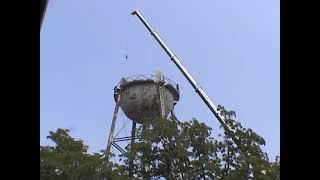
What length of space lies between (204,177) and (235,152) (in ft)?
4.45

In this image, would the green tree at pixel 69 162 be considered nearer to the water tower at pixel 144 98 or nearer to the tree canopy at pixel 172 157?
the tree canopy at pixel 172 157

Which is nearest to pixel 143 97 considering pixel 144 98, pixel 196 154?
pixel 144 98

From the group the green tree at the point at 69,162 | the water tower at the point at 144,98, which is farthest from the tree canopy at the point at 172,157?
the water tower at the point at 144,98

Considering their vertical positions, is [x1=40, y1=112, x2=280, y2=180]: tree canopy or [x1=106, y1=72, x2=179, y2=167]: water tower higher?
[x1=106, y1=72, x2=179, y2=167]: water tower

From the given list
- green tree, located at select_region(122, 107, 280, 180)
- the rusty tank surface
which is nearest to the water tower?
the rusty tank surface

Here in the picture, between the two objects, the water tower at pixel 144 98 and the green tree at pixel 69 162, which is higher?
the water tower at pixel 144 98

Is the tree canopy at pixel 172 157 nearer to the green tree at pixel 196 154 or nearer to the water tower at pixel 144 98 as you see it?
the green tree at pixel 196 154

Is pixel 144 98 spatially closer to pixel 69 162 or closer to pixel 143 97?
pixel 143 97

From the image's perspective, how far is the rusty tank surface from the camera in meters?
34.8

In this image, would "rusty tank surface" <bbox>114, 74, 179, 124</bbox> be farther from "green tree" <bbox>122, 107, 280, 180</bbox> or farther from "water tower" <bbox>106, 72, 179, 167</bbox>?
"green tree" <bbox>122, 107, 280, 180</bbox>

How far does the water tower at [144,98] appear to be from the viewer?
34688 millimetres

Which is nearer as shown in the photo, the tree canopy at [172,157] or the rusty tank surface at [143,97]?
the tree canopy at [172,157]
